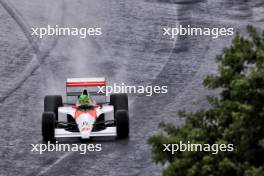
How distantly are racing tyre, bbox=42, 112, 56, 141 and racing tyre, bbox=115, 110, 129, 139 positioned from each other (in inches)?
63.4

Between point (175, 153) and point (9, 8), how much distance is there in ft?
84.1

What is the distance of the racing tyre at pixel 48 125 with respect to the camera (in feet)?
90.6

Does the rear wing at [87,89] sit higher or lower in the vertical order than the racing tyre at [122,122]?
higher

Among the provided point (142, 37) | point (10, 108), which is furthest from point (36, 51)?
point (10, 108)

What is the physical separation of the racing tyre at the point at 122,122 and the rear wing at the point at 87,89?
1.70 metres

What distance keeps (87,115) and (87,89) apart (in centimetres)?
156

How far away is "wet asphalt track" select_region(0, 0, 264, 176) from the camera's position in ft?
88.4

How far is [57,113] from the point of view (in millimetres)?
29359

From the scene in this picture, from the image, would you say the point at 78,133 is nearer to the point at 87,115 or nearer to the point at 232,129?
the point at 87,115

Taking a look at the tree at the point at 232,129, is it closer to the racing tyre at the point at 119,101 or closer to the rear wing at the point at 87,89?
the racing tyre at the point at 119,101

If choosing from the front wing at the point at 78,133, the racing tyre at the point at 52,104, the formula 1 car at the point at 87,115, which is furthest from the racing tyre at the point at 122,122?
the racing tyre at the point at 52,104

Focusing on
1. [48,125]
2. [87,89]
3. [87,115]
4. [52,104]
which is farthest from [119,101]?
[48,125]

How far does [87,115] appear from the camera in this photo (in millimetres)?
28031

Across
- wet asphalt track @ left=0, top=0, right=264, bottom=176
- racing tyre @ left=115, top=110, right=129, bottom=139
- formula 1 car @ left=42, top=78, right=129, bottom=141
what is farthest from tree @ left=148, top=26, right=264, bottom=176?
formula 1 car @ left=42, top=78, right=129, bottom=141
